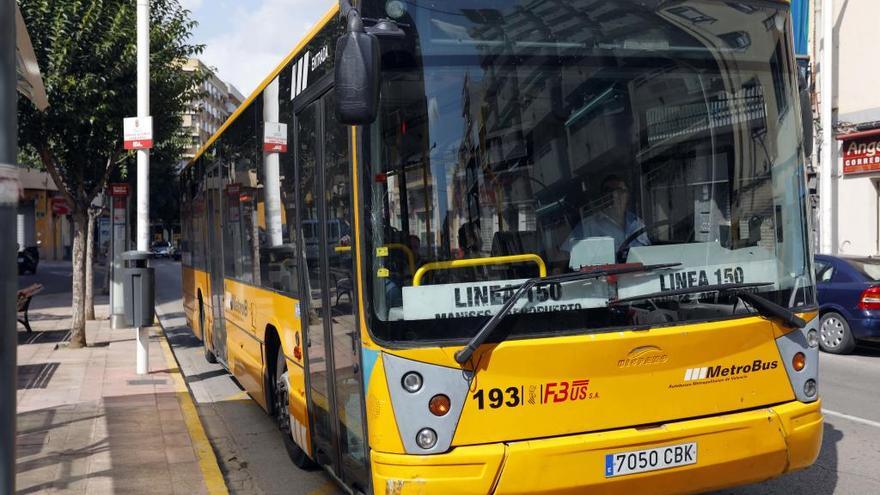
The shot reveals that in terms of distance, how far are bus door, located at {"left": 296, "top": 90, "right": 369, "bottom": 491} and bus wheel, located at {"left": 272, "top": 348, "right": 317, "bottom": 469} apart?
928 mm

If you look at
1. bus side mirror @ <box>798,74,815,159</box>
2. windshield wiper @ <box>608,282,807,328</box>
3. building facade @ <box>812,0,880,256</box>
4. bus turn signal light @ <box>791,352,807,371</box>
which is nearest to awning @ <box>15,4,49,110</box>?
windshield wiper @ <box>608,282,807,328</box>

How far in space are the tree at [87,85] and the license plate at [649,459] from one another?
10297 millimetres

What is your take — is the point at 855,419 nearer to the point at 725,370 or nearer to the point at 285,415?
the point at 725,370

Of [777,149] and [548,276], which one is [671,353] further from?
[777,149]

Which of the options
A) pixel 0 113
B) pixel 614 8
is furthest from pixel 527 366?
pixel 0 113

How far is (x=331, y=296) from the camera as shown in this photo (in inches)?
190

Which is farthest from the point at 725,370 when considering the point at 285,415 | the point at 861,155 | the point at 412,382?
the point at 861,155

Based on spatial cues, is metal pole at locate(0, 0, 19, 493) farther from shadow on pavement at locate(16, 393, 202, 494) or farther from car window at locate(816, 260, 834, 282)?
car window at locate(816, 260, 834, 282)

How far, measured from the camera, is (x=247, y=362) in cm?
812

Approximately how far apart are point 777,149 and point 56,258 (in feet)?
193

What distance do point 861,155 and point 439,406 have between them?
21.2m

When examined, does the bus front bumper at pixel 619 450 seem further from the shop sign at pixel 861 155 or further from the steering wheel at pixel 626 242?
the shop sign at pixel 861 155

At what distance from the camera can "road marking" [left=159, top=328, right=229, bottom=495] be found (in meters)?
6.08

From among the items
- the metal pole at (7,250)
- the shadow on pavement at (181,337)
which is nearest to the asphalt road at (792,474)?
the shadow on pavement at (181,337)
